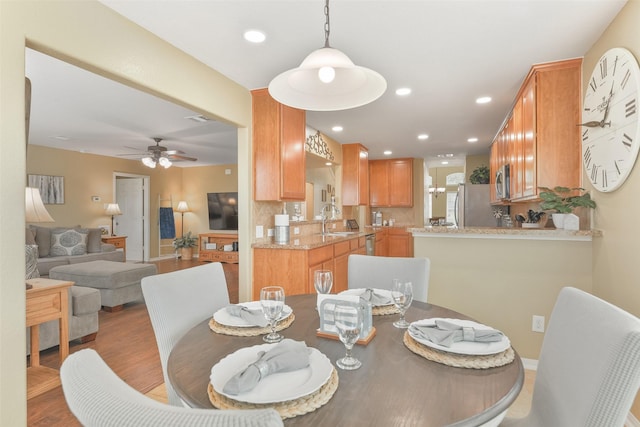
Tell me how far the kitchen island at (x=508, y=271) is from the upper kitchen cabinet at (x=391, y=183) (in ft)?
13.7

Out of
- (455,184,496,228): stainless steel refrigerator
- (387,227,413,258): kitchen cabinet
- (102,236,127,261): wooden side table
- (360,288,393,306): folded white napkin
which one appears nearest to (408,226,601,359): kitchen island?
(360,288,393,306): folded white napkin

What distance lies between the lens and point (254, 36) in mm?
2221

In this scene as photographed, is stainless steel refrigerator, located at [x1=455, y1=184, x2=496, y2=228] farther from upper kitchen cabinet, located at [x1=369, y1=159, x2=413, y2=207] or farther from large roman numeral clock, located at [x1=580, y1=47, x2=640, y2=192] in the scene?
large roman numeral clock, located at [x1=580, y1=47, x2=640, y2=192]

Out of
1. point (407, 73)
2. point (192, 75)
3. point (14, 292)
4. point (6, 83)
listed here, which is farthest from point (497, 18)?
point (14, 292)

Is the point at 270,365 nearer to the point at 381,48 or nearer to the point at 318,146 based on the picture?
the point at 381,48

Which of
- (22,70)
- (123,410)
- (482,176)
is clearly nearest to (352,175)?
(482,176)

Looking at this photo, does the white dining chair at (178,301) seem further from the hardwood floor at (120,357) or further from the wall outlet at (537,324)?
the wall outlet at (537,324)

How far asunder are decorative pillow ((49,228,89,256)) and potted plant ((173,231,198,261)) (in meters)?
2.64

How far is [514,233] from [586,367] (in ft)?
6.39

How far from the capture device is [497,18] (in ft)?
6.64

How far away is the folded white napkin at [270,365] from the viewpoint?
31.3 inches

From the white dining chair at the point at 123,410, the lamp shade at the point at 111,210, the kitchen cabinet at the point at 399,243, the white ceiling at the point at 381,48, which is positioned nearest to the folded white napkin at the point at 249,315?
the white dining chair at the point at 123,410

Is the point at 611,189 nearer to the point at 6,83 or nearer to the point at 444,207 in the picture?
the point at 6,83

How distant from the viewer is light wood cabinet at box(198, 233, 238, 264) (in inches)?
303
